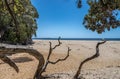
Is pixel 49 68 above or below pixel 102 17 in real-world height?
below

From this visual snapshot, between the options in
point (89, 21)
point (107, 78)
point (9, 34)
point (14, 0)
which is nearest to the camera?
point (14, 0)

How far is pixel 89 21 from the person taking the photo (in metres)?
22.8

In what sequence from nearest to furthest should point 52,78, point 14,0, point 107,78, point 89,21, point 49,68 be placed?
point 14,0 < point 107,78 < point 52,78 < point 89,21 < point 49,68

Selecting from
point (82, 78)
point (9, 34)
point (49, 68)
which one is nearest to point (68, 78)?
point (82, 78)

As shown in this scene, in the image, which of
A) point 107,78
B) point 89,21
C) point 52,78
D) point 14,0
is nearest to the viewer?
point 14,0

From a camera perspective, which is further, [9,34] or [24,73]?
[9,34]

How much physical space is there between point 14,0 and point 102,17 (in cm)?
1077

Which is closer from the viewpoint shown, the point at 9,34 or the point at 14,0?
the point at 14,0

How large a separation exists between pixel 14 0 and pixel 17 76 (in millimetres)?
12646

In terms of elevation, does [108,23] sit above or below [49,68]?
above

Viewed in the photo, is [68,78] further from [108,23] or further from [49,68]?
[49,68]

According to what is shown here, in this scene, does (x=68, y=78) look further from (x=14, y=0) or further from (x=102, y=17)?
(x=14, y=0)

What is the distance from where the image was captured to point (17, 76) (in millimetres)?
23734

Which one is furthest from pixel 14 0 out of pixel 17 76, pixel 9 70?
pixel 9 70
